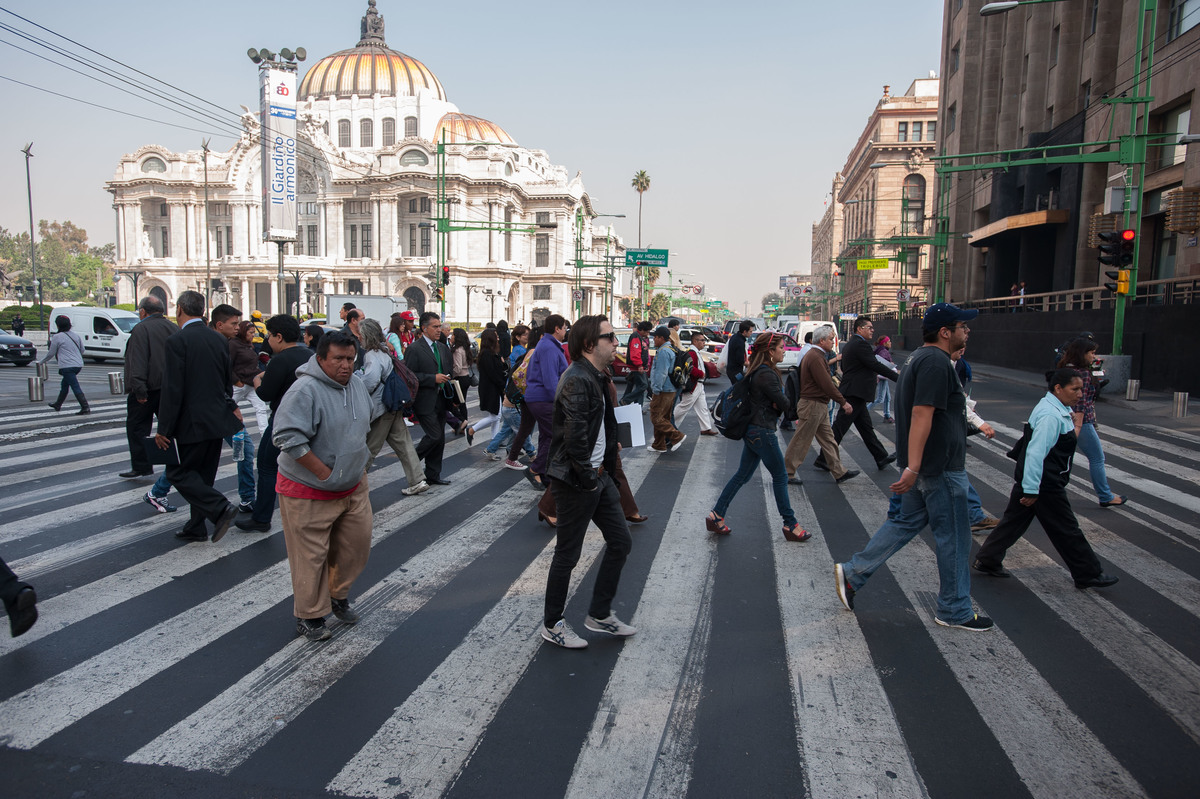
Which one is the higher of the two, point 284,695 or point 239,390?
point 239,390

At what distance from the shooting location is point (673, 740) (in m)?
3.33

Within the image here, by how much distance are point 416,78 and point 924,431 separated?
9236cm

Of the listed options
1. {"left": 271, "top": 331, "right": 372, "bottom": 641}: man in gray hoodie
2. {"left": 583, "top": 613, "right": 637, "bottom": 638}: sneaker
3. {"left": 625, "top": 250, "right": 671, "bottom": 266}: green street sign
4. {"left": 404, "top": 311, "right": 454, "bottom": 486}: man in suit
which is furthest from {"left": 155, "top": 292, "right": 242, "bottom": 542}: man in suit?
A: {"left": 625, "top": 250, "right": 671, "bottom": 266}: green street sign

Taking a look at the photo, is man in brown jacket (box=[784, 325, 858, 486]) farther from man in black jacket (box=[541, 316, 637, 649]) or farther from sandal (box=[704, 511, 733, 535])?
man in black jacket (box=[541, 316, 637, 649])

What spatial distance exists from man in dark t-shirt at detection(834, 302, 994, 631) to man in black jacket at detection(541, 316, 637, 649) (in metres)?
1.67

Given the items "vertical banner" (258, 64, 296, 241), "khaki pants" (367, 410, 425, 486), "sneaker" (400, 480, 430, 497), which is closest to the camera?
"khaki pants" (367, 410, 425, 486)

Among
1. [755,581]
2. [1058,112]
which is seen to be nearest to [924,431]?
[755,581]

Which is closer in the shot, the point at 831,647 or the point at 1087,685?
the point at 1087,685

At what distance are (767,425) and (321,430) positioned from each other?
3590mm

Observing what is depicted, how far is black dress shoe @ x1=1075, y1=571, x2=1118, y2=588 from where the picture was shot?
206 inches

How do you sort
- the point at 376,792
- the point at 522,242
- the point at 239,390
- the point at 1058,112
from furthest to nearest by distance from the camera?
the point at 522,242
the point at 1058,112
the point at 239,390
the point at 376,792

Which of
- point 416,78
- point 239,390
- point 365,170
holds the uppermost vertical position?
point 416,78

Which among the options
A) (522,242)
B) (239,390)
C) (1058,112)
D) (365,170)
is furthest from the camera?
(522,242)

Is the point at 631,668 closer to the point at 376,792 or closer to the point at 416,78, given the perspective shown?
the point at 376,792
